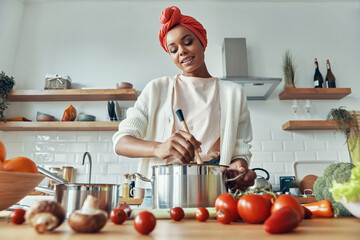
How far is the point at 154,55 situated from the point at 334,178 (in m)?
2.75

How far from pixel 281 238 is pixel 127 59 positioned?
3.11m

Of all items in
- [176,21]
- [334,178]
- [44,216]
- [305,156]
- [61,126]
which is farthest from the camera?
[305,156]

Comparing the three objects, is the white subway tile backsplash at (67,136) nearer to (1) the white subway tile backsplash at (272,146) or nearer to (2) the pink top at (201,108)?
(1) the white subway tile backsplash at (272,146)

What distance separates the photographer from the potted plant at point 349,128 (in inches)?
112

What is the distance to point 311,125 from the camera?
111 inches

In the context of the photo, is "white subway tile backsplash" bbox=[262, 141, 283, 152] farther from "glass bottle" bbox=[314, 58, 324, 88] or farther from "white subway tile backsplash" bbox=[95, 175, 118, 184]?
"white subway tile backsplash" bbox=[95, 175, 118, 184]

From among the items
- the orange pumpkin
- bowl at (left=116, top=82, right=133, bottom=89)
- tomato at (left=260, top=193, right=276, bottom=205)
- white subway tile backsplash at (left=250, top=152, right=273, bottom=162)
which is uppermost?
bowl at (left=116, top=82, right=133, bottom=89)

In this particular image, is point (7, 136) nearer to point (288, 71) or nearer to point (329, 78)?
point (288, 71)

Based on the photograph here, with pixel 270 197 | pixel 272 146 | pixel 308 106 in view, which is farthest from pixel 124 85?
pixel 270 197

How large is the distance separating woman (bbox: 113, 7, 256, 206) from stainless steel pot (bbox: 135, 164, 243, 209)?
0.46 m

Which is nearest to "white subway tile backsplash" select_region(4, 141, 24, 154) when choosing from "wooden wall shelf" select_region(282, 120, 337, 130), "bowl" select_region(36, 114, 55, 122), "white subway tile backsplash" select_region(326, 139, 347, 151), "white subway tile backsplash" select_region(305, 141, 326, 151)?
"bowl" select_region(36, 114, 55, 122)

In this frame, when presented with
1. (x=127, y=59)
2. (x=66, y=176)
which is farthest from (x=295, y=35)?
(x=66, y=176)

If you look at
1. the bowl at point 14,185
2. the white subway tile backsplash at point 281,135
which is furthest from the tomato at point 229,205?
the white subway tile backsplash at point 281,135

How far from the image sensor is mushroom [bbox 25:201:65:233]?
1.18 ft
